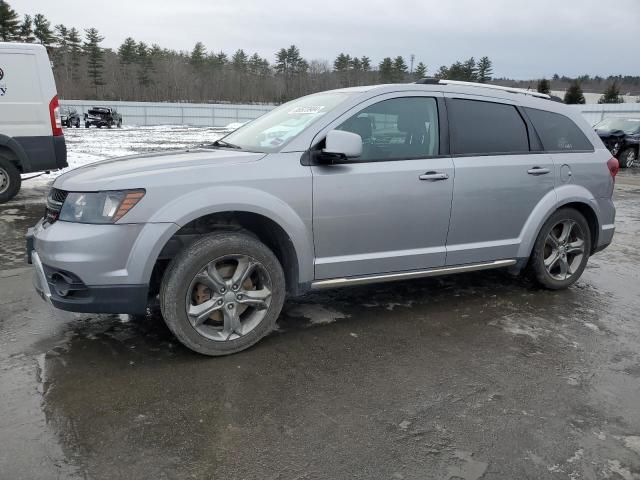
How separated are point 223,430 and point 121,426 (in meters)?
0.51

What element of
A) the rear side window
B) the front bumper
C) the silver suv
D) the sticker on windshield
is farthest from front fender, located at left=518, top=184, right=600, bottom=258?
the front bumper

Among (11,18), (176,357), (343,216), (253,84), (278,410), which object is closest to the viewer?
(278,410)

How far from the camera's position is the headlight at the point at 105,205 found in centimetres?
311

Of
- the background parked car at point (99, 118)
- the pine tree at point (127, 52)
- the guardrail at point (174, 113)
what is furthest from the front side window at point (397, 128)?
the pine tree at point (127, 52)

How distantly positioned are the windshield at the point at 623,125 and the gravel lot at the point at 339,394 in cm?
1575

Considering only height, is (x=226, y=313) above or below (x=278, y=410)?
above

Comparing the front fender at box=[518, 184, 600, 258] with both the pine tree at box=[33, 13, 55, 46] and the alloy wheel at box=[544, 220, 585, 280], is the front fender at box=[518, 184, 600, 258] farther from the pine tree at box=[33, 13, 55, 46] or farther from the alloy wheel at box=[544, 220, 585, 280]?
the pine tree at box=[33, 13, 55, 46]

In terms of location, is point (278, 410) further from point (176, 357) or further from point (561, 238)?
point (561, 238)

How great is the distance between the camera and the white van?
8.09m

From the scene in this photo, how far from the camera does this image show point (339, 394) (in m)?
3.03

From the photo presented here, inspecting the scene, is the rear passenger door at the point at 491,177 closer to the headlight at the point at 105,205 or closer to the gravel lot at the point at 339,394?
the gravel lot at the point at 339,394

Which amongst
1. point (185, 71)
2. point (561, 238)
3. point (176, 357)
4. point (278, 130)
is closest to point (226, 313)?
point (176, 357)

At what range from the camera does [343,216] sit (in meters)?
3.66

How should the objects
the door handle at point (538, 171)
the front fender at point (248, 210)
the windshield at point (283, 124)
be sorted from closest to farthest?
the front fender at point (248, 210), the windshield at point (283, 124), the door handle at point (538, 171)
